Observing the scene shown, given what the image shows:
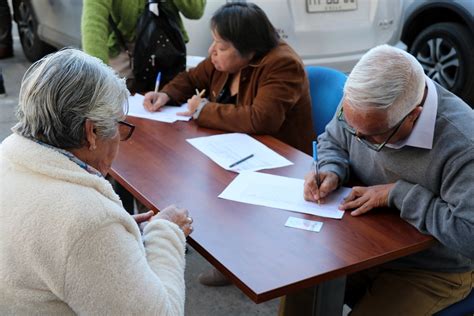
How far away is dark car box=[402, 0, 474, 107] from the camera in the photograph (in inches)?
188

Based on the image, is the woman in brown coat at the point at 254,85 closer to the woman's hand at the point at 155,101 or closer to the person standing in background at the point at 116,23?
the woman's hand at the point at 155,101

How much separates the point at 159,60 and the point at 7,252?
6.39 feet

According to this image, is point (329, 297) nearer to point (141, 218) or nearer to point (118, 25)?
point (141, 218)

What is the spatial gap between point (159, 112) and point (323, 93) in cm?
77

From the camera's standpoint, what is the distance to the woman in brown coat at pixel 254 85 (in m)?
2.57

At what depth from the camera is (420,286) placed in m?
1.92

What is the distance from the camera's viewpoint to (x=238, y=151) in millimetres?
2338

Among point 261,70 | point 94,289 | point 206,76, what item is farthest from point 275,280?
point 206,76

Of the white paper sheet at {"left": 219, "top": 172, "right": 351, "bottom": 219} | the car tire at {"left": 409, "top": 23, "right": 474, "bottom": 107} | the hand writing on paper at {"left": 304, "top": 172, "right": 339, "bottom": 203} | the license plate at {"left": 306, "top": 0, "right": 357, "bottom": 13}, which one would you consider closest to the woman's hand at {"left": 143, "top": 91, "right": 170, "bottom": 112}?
the white paper sheet at {"left": 219, "top": 172, "right": 351, "bottom": 219}

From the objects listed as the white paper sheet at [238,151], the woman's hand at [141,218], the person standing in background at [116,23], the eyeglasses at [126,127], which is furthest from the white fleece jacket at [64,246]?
the person standing in background at [116,23]

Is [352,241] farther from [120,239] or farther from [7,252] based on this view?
[7,252]

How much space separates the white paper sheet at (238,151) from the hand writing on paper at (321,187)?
10.0 inches

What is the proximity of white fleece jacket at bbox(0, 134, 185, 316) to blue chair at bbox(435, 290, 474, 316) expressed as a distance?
3.26ft

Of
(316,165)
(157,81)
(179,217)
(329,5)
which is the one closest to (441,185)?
(316,165)
